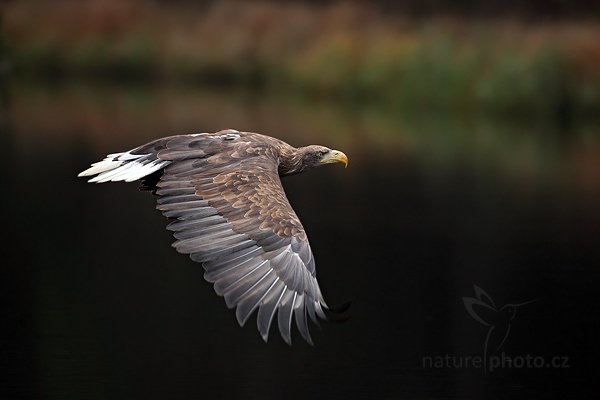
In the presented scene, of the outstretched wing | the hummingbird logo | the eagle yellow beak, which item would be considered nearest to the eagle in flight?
the outstretched wing

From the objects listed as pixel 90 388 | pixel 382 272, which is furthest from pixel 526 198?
pixel 90 388

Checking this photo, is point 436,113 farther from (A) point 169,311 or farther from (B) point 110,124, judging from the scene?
(A) point 169,311

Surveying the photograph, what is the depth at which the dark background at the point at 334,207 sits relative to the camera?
1000 cm

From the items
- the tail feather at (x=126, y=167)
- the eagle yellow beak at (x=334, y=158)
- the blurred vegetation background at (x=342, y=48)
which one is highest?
the tail feather at (x=126, y=167)

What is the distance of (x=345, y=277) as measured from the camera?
1292 cm

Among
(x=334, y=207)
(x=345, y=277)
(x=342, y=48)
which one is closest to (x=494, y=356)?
(x=345, y=277)

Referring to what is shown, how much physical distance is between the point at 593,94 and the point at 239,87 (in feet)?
27.2

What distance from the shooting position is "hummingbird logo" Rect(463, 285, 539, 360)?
1098 centimetres

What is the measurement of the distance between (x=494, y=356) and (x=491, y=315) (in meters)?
1.21

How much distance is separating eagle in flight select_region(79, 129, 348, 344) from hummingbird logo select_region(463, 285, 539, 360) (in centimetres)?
262

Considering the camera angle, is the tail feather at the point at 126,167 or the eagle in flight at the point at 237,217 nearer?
the eagle in flight at the point at 237,217

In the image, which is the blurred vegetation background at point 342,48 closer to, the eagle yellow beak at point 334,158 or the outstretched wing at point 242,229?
the eagle yellow beak at point 334,158

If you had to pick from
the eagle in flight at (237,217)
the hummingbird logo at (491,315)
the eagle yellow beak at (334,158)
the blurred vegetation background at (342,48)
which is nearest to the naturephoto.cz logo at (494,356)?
the hummingbird logo at (491,315)

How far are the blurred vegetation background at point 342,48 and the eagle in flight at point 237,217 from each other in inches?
661
